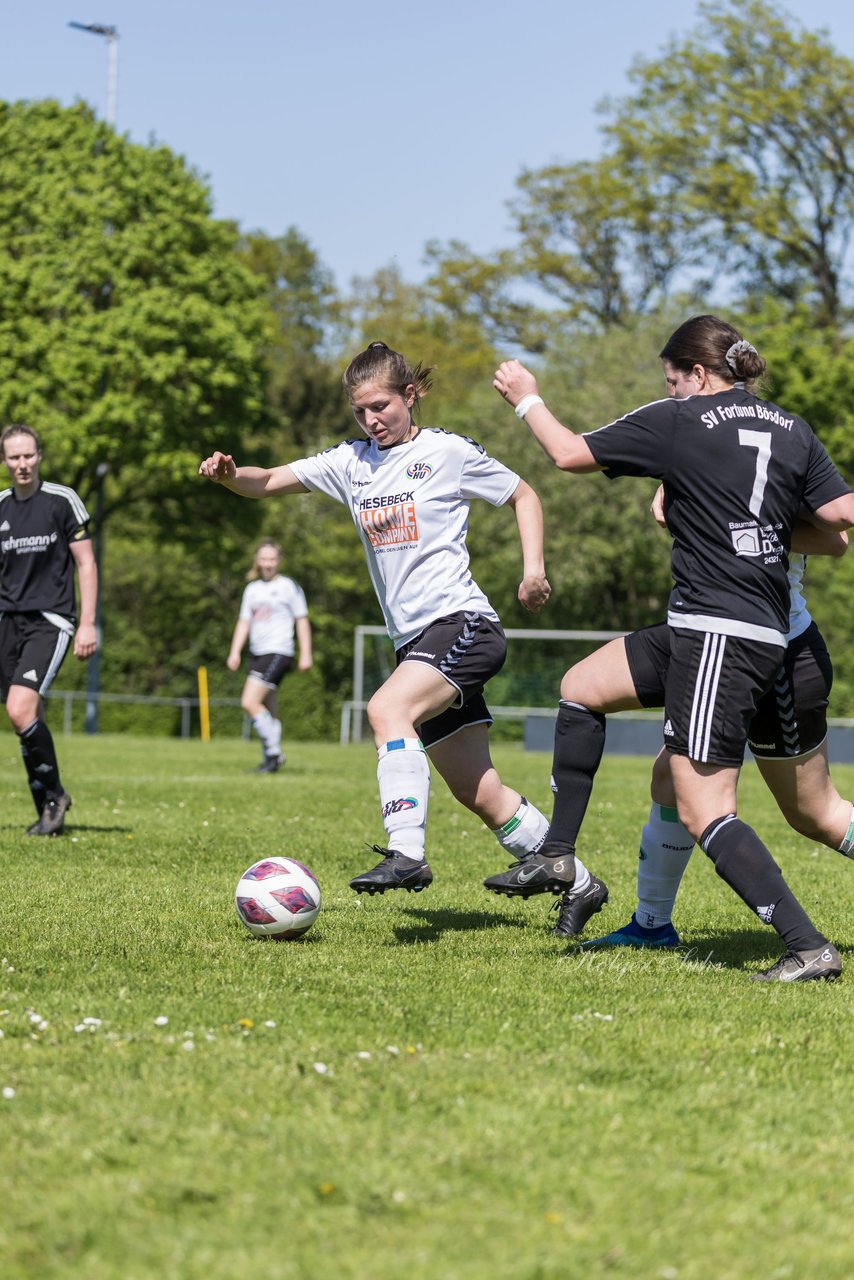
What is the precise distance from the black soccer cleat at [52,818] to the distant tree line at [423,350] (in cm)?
2225

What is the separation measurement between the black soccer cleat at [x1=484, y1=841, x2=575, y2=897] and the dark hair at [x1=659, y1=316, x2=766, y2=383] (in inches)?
71.2

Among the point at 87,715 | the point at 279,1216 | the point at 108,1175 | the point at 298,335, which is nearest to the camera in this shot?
the point at 279,1216

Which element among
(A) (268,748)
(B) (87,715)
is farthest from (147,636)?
(A) (268,748)

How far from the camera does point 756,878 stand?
5.15 metres

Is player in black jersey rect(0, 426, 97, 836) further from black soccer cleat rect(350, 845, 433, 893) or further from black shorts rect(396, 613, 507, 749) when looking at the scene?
black soccer cleat rect(350, 845, 433, 893)

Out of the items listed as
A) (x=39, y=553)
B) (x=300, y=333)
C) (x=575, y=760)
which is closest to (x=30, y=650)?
(x=39, y=553)

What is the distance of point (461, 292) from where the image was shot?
1946 inches

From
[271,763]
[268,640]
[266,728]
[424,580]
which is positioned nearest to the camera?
[424,580]

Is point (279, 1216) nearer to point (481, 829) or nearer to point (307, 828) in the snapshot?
point (307, 828)

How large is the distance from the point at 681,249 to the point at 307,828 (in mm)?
39154

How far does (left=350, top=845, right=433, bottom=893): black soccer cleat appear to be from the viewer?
5.38 meters

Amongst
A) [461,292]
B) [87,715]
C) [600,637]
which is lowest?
[87,715]

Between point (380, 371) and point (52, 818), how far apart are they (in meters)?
4.58

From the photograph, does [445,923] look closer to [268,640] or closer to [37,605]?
[37,605]
